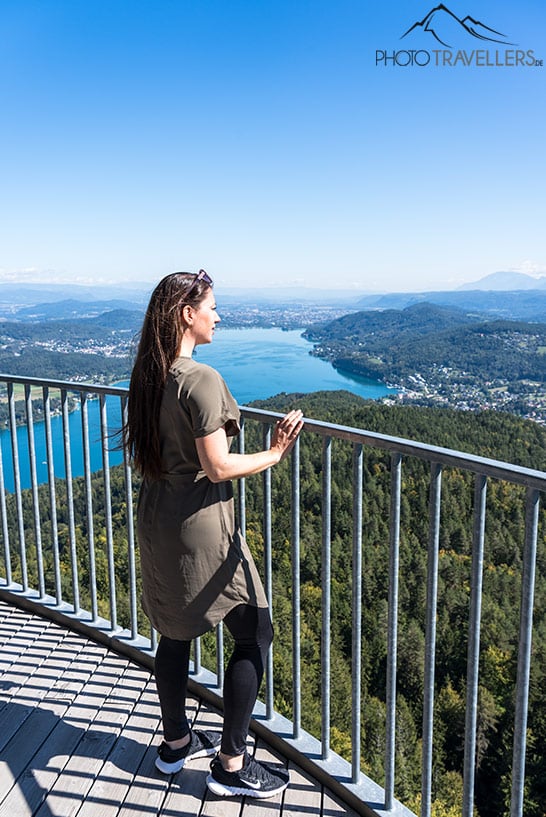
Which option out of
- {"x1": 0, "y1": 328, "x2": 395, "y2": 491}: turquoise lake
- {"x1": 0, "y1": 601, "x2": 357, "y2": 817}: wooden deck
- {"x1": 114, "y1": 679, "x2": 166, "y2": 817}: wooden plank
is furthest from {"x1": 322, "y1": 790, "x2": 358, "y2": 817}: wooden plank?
{"x1": 0, "y1": 328, "x2": 395, "y2": 491}: turquoise lake

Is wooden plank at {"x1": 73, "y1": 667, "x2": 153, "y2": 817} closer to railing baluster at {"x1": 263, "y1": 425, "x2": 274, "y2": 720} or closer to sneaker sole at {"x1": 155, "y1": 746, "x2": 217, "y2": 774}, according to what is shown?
sneaker sole at {"x1": 155, "y1": 746, "x2": 217, "y2": 774}

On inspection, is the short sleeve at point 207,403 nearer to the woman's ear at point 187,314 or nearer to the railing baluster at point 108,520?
the woman's ear at point 187,314

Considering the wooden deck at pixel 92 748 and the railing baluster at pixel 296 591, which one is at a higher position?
the railing baluster at pixel 296 591

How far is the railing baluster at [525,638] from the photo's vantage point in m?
1.35

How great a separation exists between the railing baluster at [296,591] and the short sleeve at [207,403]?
0.39m

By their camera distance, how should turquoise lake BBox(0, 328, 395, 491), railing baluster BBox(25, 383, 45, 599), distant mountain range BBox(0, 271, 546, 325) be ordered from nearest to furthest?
railing baluster BBox(25, 383, 45, 599) → turquoise lake BBox(0, 328, 395, 491) → distant mountain range BBox(0, 271, 546, 325)

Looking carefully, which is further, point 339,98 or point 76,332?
point 76,332

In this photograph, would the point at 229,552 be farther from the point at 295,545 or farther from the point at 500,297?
the point at 500,297

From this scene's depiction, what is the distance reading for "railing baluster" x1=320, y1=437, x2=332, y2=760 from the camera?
192 centimetres

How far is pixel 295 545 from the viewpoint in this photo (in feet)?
6.79

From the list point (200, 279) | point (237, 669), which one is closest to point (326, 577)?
point (237, 669)

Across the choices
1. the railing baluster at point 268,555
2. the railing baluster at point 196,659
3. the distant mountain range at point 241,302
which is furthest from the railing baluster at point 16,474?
the distant mountain range at point 241,302

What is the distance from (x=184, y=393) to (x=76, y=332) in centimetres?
5432

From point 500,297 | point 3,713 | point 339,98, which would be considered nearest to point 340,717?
point 3,713
